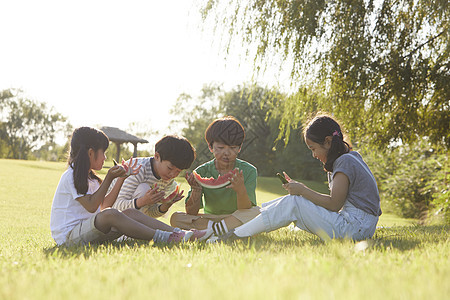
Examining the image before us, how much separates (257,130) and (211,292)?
1391 inches

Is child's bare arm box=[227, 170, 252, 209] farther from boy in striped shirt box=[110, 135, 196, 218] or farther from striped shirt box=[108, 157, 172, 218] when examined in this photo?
striped shirt box=[108, 157, 172, 218]

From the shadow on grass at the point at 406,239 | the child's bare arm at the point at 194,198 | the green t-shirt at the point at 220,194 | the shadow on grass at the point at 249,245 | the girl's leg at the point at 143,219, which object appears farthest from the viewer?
the green t-shirt at the point at 220,194

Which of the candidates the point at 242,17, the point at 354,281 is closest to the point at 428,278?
the point at 354,281

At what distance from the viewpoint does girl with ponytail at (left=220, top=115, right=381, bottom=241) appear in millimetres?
3834

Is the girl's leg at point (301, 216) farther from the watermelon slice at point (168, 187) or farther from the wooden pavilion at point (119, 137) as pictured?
the wooden pavilion at point (119, 137)

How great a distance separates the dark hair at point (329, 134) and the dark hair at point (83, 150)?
2.04 metres

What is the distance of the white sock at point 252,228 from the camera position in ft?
12.6

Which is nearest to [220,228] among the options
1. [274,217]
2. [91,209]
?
[274,217]

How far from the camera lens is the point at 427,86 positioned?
7250 millimetres

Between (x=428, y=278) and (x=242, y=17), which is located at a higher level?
(x=242, y=17)

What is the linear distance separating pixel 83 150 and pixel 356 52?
4.84m

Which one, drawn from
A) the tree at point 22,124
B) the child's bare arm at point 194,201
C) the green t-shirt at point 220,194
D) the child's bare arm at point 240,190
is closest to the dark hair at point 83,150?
the child's bare arm at point 194,201

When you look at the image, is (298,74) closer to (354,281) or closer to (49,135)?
(354,281)

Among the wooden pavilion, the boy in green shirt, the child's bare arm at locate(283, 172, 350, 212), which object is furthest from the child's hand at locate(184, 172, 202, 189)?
the wooden pavilion
